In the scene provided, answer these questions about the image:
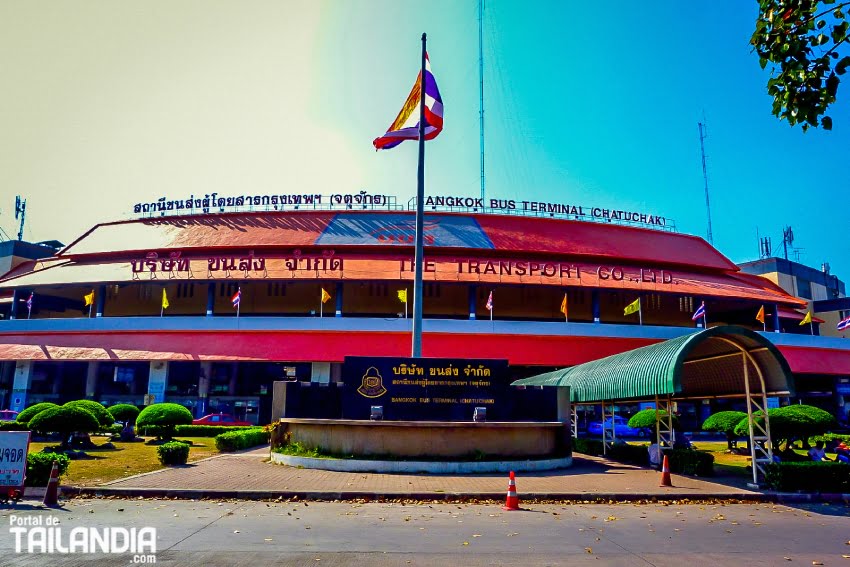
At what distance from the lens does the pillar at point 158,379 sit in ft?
136

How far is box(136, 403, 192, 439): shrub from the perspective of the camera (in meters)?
27.8

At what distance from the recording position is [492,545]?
972cm

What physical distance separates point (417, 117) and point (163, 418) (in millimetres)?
17412

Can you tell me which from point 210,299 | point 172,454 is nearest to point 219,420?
point 210,299

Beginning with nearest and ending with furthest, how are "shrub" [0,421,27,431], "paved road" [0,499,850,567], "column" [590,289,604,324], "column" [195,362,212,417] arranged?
"paved road" [0,499,850,567] → "shrub" [0,421,27,431] → "column" [195,362,212,417] → "column" [590,289,604,324]

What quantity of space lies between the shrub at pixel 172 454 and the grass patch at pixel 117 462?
29cm

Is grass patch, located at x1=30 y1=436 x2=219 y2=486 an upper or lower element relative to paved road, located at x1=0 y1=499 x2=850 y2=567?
upper

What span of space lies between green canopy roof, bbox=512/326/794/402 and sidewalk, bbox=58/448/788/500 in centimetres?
263

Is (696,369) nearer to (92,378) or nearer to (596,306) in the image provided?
(596,306)

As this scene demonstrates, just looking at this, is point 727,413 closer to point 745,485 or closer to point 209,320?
point 745,485

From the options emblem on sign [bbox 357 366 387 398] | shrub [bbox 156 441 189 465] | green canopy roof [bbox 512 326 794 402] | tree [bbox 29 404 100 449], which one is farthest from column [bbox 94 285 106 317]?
green canopy roof [bbox 512 326 794 402]

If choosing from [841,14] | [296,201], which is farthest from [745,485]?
[296,201]

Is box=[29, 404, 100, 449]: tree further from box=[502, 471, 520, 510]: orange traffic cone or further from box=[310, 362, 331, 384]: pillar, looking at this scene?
box=[310, 362, 331, 384]: pillar

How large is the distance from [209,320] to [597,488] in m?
32.0
